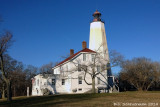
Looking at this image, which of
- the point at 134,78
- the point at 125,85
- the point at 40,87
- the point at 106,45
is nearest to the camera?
the point at 40,87

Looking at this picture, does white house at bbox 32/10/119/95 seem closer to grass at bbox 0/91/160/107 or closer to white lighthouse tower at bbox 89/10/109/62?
white lighthouse tower at bbox 89/10/109/62

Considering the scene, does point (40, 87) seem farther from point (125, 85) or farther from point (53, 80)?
point (125, 85)

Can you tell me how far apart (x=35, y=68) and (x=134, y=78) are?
31643mm

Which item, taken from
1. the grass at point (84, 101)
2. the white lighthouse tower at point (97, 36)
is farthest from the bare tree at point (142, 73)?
the grass at point (84, 101)

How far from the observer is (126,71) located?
41969mm

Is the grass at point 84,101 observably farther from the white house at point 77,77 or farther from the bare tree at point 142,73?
the bare tree at point 142,73

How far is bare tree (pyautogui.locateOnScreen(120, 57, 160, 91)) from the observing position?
38.6 m

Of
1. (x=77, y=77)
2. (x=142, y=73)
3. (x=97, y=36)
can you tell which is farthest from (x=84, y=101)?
(x=142, y=73)

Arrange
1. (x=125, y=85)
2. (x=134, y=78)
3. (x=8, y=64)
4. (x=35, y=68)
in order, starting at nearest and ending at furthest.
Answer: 1. (x=8, y=64)
2. (x=134, y=78)
3. (x=125, y=85)
4. (x=35, y=68)

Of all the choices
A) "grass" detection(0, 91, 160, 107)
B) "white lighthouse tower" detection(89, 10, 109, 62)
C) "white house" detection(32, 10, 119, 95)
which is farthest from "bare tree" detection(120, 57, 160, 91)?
"grass" detection(0, 91, 160, 107)

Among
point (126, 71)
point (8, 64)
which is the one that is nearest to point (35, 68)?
point (8, 64)

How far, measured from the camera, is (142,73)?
128 feet

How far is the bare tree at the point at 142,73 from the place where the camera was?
127 feet

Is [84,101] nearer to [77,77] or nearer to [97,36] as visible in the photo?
[77,77]
